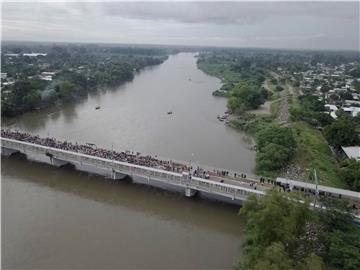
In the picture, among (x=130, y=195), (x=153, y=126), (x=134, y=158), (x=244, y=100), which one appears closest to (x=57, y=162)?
(x=134, y=158)

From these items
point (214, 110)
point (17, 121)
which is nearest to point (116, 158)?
point (17, 121)

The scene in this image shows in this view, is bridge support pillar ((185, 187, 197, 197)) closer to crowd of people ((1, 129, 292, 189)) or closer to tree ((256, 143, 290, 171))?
crowd of people ((1, 129, 292, 189))

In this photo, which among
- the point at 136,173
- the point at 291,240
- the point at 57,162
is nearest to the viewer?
the point at 291,240

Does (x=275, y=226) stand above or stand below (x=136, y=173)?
above

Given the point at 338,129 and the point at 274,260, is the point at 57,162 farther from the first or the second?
the point at 338,129

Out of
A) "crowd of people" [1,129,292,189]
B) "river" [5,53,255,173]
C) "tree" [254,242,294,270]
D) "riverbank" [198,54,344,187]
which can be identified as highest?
"tree" [254,242,294,270]

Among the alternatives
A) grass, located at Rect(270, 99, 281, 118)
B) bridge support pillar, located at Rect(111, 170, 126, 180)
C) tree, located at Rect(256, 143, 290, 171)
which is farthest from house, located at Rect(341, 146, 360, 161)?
bridge support pillar, located at Rect(111, 170, 126, 180)

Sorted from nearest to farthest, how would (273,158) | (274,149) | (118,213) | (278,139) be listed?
(118,213) → (273,158) → (274,149) → (278,139)
